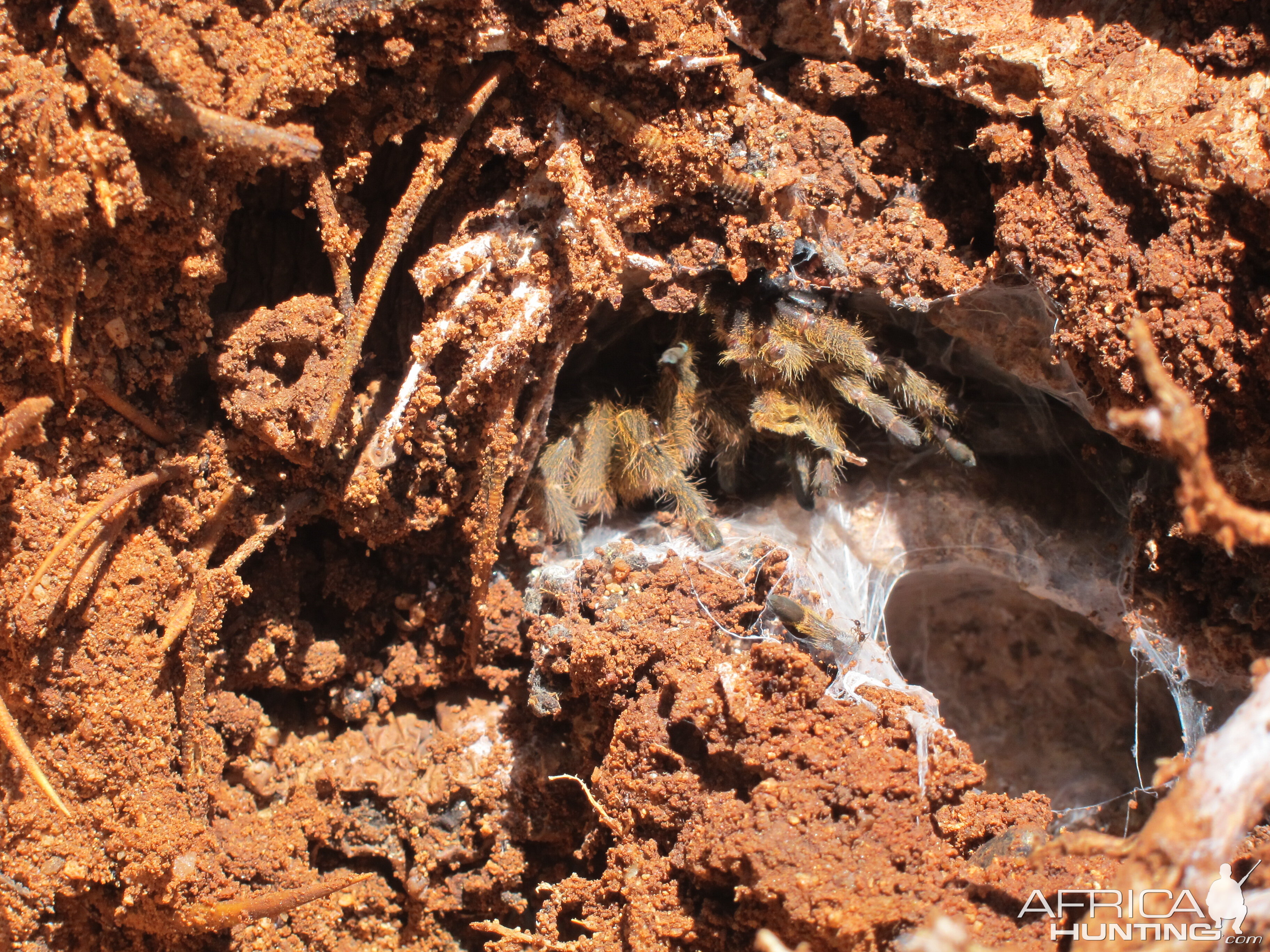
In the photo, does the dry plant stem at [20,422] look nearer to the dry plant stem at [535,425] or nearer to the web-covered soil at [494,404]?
the web-covered soil at [494,404]

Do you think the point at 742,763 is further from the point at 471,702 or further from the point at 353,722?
the point at 353,722

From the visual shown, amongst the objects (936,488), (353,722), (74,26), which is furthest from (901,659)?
(74,26)

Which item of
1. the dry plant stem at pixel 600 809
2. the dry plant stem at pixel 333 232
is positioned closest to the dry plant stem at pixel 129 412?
the dry plant stem at pixel 333 232

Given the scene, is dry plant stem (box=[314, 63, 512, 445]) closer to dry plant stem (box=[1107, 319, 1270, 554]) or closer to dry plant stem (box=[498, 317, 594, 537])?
dry plant stem (box=[498, 317, 594, 537])

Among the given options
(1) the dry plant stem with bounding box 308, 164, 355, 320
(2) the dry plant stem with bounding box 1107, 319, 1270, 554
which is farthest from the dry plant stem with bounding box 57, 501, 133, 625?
(2) the dry plant stem with bounding box 1107, 319, 1270, 554

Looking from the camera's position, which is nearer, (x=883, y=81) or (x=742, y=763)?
(x=742, y=763)
